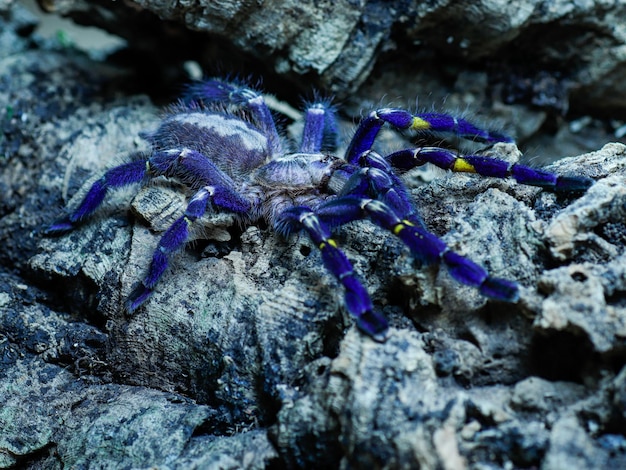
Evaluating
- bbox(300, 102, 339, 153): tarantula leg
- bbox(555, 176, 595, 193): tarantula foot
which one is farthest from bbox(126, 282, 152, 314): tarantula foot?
bbox(555, 176, 595, 193): tarantula foot

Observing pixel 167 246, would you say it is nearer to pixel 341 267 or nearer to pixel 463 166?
pixel 341 267

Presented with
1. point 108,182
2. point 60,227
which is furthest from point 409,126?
point 60,227

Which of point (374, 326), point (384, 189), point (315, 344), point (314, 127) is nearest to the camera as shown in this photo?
point (374, 326)

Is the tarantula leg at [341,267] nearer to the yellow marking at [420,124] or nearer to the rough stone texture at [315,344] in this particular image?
the rough stone texture at [315,344]

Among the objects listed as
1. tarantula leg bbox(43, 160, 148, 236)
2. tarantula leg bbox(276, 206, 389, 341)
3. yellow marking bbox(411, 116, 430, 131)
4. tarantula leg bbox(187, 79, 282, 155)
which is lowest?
tarantula leg bbox(43, 160, 148, 236)

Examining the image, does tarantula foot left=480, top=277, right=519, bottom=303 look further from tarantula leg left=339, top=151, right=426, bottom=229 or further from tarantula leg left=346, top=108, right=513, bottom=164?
tarantula leg left=346, top=108, right=513, bottom=164

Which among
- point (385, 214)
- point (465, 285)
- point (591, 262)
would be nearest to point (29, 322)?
point (385, 214)
